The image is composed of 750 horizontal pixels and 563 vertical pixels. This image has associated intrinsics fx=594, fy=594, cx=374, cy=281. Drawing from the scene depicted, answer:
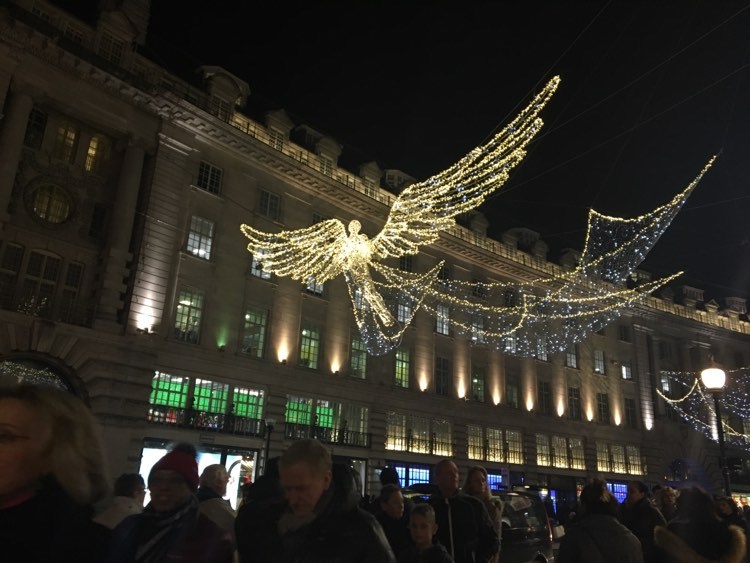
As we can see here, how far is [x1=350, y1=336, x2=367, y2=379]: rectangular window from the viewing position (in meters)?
31.1

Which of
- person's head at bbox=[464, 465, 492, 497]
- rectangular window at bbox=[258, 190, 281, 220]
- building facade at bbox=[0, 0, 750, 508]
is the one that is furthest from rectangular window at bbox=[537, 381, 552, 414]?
person's head at bbox=[464, 465, 492, 497]

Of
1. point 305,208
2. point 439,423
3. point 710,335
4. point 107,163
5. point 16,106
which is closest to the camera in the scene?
point 16,106

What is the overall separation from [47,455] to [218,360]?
23766mm

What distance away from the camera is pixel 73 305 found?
21812 millimetres

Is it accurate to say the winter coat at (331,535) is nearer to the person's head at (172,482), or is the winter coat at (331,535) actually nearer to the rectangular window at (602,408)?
the person's head at (172,482)

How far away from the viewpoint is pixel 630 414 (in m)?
46.5

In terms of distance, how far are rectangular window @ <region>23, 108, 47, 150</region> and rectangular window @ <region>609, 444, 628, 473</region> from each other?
134ft

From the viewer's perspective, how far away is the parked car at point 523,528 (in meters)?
11.5

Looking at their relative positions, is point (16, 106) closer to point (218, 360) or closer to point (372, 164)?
point (218, 360)

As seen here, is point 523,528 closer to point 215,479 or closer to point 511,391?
point 215,479

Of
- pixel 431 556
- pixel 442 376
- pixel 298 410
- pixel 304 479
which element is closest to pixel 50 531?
pixel 304 479

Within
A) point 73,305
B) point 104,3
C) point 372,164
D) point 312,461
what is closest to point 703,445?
point 372,164

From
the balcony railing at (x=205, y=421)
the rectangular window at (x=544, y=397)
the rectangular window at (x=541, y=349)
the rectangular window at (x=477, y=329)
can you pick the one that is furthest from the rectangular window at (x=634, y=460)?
the balcony railing at (x=205, y=421)

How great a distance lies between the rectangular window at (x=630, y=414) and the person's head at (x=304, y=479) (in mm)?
47905
